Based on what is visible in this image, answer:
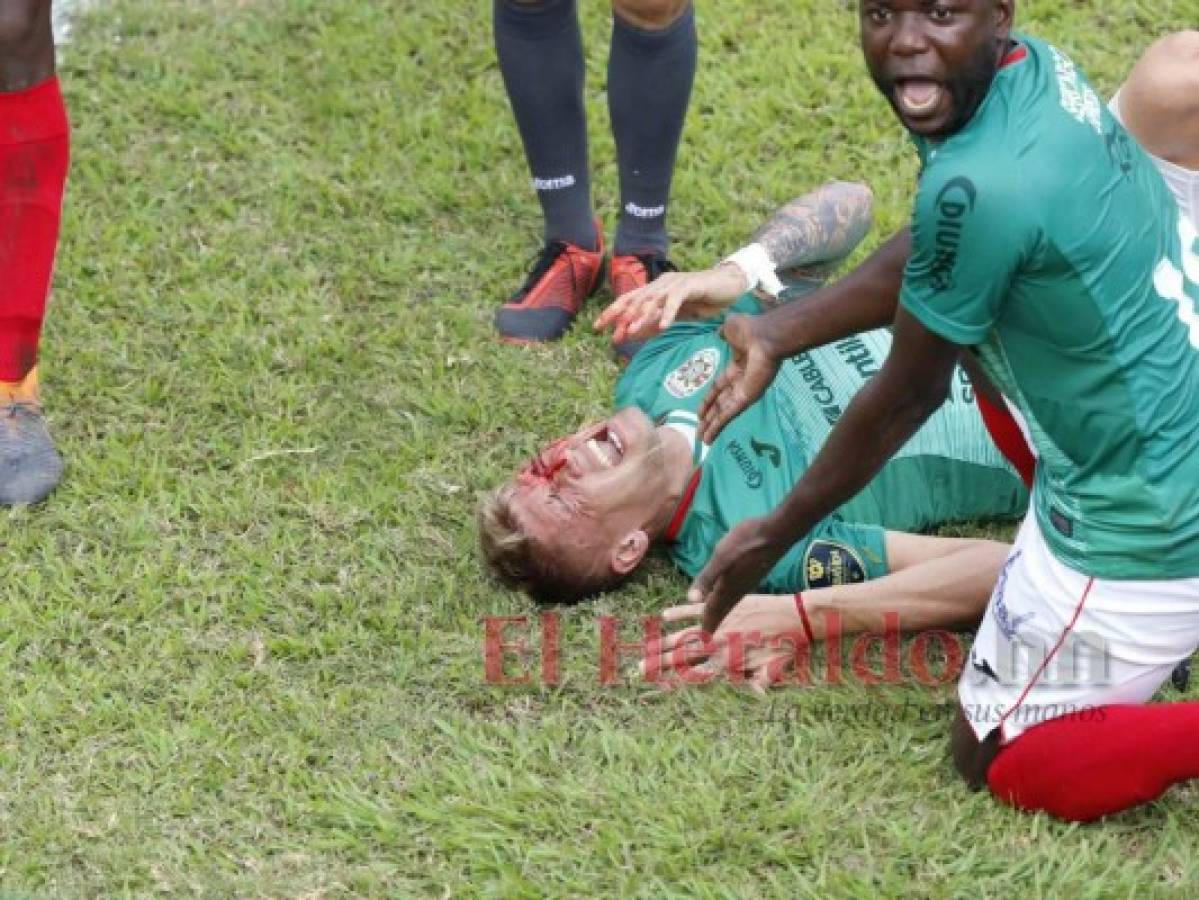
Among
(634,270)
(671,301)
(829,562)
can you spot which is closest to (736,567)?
(829,562)

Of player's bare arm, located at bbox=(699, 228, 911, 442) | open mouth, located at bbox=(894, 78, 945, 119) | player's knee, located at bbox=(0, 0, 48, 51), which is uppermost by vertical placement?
open mouth, located at bbox=(894, 78, 945, 119)

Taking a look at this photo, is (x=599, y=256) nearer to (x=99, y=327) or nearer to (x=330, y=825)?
(x=99, y=327)

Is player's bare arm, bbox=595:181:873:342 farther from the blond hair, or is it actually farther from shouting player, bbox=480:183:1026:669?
the blond hair

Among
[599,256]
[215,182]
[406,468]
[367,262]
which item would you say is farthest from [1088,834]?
[215,182]

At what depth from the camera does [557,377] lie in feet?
16.1

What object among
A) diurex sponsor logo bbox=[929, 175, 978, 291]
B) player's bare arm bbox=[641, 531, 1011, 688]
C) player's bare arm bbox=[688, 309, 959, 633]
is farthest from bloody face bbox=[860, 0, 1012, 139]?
player's bare arm bbox=[641, 531, 1011, 688]

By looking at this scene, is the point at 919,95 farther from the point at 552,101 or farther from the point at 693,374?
the point at 552,101

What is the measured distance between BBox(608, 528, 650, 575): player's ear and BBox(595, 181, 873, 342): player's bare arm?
0.42 metres

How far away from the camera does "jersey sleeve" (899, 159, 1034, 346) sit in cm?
299

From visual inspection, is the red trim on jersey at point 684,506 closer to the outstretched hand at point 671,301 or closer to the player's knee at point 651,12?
the outstretched hand at point 671,301

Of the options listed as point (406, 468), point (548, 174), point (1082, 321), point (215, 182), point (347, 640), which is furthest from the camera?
point (215, 182)

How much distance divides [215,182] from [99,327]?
72 centimetres

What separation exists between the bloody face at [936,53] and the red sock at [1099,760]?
44.7 inches

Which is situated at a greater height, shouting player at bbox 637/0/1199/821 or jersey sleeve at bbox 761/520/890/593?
shouting player at bbox 637/0/1199/821
